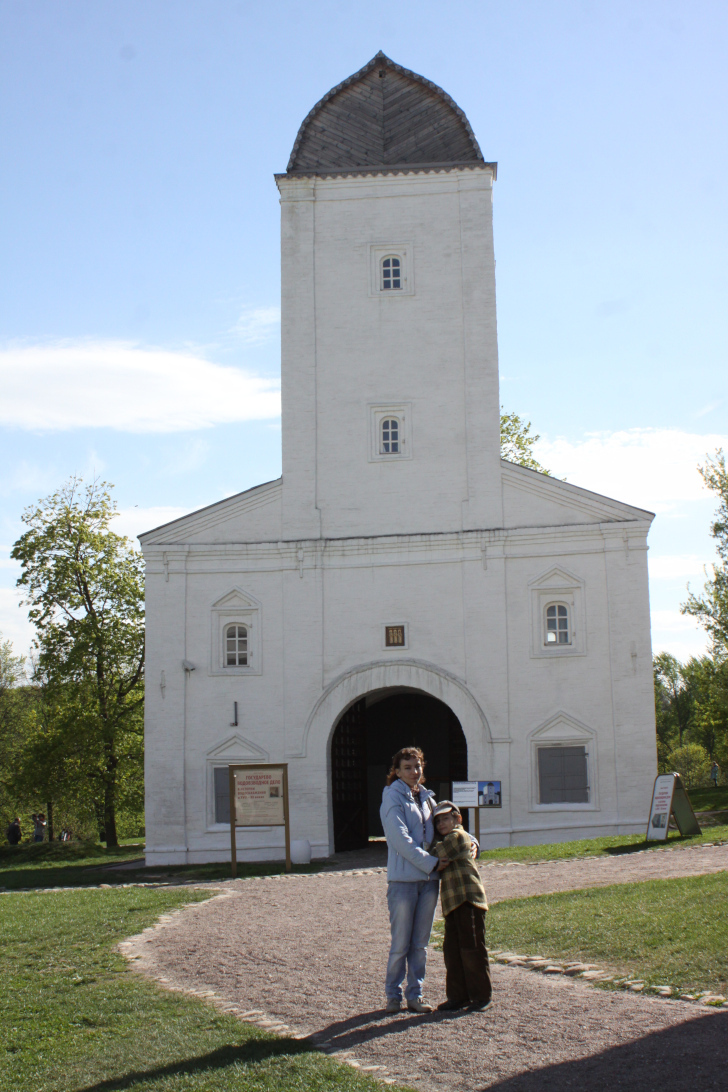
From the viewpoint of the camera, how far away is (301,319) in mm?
25000

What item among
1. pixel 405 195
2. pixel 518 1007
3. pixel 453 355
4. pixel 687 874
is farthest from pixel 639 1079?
pixel 405 195

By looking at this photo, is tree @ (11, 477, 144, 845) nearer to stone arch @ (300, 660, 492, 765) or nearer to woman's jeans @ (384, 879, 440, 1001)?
stone arch @ (300, 660, 492, 765)

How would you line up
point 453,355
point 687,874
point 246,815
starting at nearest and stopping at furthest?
point 687,874 → point 246,815 → point 453,355

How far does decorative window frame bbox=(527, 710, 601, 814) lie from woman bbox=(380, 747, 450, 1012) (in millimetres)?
14438

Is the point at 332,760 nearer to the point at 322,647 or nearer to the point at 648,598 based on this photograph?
the point at 322,647

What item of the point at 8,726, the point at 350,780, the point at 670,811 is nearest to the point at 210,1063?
the point at 670,811

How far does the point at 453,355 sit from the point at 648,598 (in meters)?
7.02

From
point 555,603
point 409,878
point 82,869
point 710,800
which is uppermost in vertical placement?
point 555,603

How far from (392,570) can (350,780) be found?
17.0 feet

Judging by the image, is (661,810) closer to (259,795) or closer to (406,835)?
(259,795)

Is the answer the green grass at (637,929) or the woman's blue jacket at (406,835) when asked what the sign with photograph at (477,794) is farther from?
the woman's blue jacket at (406,835)

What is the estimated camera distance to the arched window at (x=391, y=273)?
25.1 m

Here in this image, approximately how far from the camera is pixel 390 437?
2445cm

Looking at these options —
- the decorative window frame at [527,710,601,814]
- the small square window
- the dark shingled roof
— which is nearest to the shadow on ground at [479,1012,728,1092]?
the decorative window frame at [527,710,601,814]
